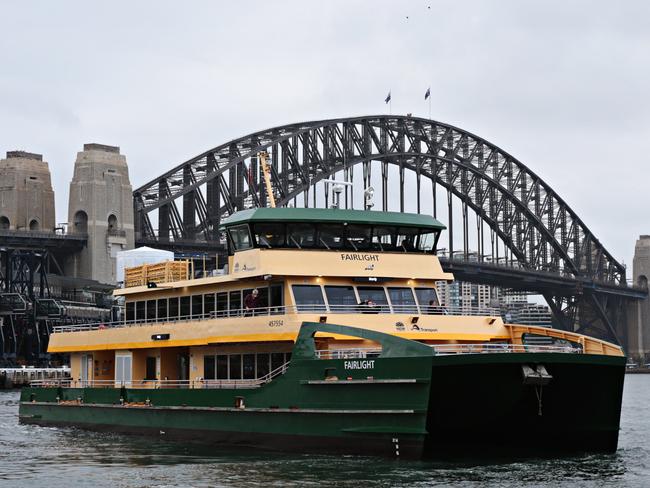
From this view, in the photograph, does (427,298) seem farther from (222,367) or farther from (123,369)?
(123,369)

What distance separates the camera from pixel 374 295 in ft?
110

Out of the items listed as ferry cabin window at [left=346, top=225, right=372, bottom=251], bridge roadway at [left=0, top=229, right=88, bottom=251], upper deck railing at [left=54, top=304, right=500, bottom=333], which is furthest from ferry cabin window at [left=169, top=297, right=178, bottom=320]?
bridge roadway at [left=0, top=229, right=88, bottom=251]

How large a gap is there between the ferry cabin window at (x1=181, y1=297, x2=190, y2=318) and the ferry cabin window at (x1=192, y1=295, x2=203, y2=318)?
31 cm

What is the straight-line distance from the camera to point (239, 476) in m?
27.7

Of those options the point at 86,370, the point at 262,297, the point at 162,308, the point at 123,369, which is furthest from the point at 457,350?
the point at 86,370

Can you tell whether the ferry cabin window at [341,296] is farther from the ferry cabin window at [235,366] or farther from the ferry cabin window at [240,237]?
the ferry cabin window at [235,366]

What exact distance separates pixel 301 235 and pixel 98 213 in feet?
244

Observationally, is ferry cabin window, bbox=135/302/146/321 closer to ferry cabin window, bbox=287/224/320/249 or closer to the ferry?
the ferry

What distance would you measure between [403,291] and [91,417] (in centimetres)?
1171

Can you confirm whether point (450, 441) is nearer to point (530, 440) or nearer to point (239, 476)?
point (530, 440)

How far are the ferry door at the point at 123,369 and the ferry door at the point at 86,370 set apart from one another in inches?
85.2

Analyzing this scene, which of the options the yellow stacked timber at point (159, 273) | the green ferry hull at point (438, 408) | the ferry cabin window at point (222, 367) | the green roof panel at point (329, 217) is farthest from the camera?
the yellow stacked timber at point (159, 273)

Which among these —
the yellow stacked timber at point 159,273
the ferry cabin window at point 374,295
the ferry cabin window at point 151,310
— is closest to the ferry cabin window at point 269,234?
the ferry cabin window at point 374,295

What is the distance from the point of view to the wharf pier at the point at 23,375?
85.9 metres
